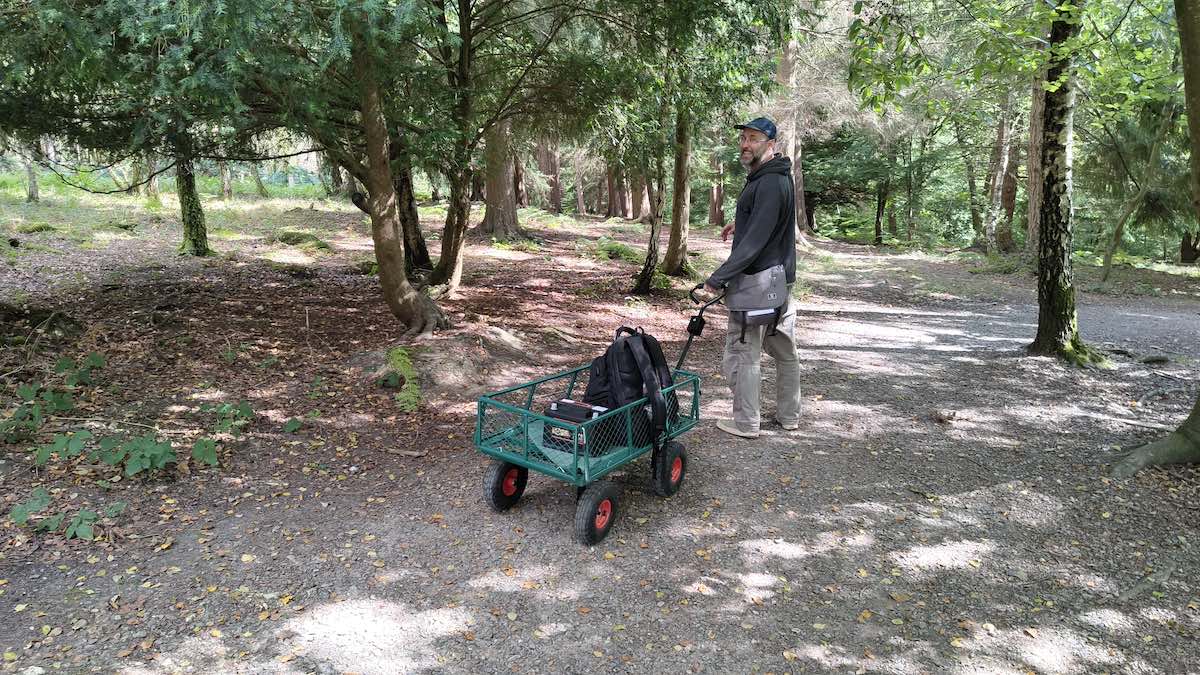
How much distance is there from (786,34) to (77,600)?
7.50m

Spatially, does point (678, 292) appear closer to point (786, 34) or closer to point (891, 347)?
point (891, 347)

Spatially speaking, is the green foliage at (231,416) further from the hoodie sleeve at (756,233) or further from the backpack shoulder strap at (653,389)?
the hoodie sleeve at (756,233)

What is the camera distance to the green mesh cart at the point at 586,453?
3777 mm

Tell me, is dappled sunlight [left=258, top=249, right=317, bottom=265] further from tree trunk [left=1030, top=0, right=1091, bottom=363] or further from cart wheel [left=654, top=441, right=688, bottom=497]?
tree trunk [left=1030, top=0, right=1091, bottom=363]

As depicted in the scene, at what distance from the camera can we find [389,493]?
14.8ft

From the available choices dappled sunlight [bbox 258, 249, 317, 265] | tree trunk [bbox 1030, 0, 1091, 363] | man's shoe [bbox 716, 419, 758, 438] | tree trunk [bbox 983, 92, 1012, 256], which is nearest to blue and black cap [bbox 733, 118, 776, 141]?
man's shoe [bbox 716, 419, 758, 438]

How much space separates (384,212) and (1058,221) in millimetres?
6985

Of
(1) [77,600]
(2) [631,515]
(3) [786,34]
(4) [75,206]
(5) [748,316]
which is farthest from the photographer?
(4) [75,206]

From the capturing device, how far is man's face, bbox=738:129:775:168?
484 centimetres

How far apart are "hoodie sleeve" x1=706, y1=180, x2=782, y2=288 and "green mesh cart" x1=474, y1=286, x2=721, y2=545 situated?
827 millimetres

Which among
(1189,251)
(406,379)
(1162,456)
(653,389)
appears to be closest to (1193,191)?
(1162,456)

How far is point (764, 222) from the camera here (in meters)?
4.78

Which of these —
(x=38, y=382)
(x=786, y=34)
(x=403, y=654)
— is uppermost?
(x=786, y=34)

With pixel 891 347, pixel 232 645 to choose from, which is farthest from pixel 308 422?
pixel 891 347
